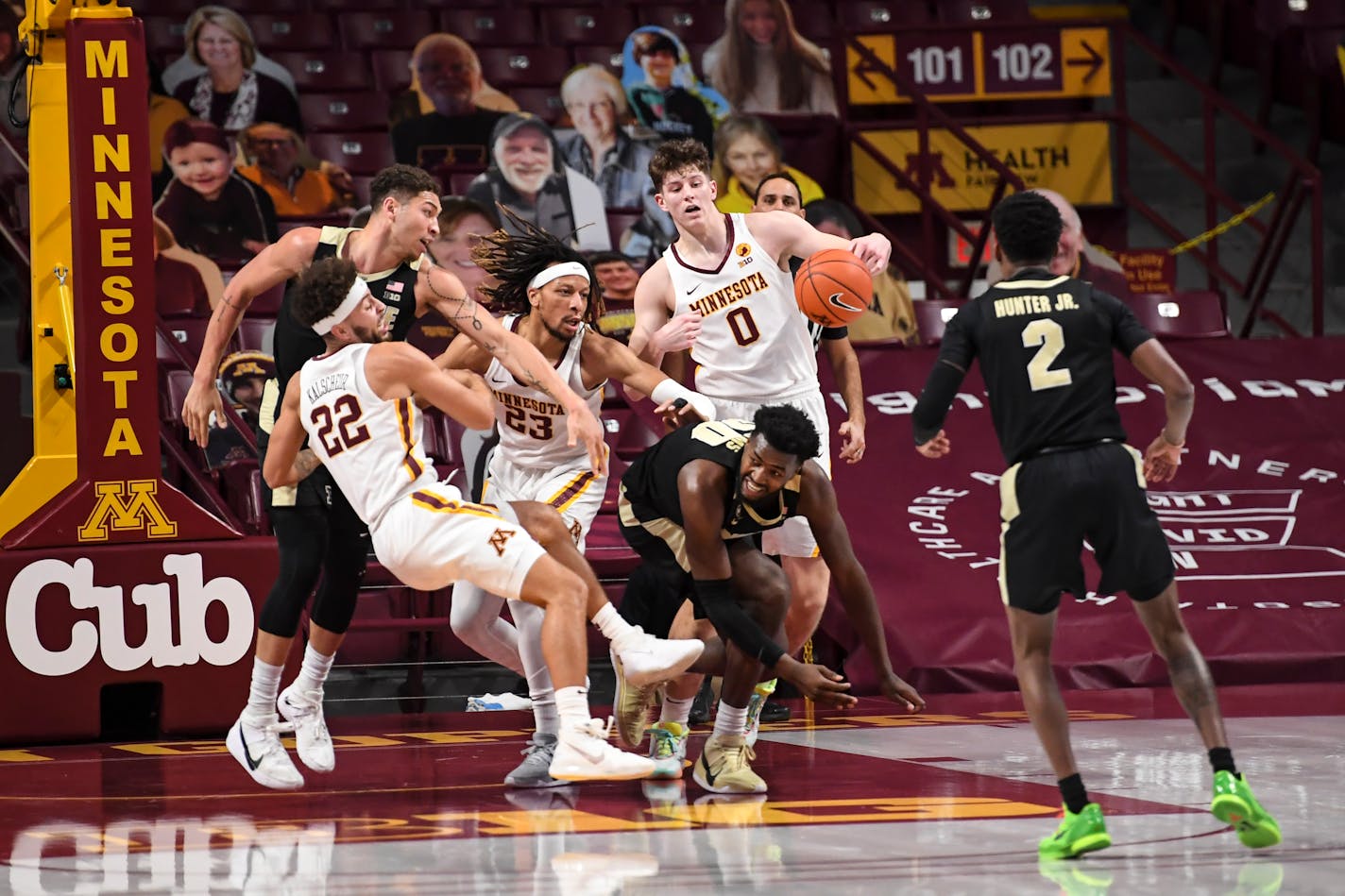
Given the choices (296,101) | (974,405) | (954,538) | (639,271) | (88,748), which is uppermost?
(296,101)

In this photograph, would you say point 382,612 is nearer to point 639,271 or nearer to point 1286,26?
point 639,271

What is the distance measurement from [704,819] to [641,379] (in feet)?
5.52

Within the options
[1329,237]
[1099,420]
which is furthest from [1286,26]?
[1099,420]

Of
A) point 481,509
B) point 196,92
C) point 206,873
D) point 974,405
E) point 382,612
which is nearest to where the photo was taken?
point 206,873

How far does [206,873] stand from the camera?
4508mm

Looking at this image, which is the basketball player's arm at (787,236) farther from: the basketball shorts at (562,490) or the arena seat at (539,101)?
the arena seat at (539,101)

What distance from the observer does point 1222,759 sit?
4.49 meters

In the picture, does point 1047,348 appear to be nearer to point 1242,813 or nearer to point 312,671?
point 1242,813

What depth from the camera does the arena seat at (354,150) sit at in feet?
38.8

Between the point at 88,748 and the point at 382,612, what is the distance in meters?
1.67

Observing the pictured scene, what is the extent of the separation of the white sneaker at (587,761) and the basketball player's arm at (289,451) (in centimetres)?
133

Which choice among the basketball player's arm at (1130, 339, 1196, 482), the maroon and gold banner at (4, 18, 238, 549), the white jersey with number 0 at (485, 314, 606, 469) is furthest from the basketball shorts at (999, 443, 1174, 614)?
the maroon and gold banner at (4, 18, 238, 549)

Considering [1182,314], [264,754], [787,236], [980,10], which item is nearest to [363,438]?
[264,754]

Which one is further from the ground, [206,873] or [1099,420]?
[1099,420]
